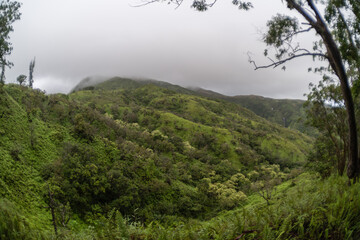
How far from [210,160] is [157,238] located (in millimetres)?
51214

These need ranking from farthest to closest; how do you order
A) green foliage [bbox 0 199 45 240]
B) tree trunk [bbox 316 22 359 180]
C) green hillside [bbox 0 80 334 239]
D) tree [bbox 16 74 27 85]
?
1. tree [bbox 16 74 27 85]
2. green hillside [bbox 0 80 334 239]
3. tree trunk [bbox 316 22 359 180]
4. green foliage [bbox 0 199 45 240]

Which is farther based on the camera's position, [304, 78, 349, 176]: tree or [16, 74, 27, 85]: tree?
[16, 74, 27, 85]: tree

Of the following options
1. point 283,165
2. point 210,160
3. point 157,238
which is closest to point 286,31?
point 157,238

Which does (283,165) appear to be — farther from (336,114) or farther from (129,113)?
(336,114)

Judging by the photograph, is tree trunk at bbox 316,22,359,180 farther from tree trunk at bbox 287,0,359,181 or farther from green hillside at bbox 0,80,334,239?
green hillside at bbox 0,80,334,239

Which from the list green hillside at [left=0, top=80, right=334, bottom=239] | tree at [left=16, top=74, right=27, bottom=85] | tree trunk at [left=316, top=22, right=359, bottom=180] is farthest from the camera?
tree at [left=16, top=74, right=27, bottom=85]

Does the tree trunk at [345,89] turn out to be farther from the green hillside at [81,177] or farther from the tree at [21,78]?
the tree at [21,78]

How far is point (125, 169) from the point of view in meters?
23.6

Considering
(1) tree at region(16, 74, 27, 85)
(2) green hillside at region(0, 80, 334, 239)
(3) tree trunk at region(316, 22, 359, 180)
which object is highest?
(1) tree at region(16, 74, 27, 85)

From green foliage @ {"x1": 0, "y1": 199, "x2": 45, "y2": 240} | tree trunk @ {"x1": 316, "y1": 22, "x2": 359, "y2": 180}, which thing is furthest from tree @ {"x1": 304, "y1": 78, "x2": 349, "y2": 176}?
green foliage @ {"x1": 0, "y1": 199, "x2": 45, "y2": 240}

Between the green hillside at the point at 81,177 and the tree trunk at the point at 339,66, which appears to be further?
the green hillside at the point at 81,177

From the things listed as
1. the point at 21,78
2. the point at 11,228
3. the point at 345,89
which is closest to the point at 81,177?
the point at 11,228

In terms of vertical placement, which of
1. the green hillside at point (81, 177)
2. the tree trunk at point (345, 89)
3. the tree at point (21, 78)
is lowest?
the green hillside at point (81, 177)

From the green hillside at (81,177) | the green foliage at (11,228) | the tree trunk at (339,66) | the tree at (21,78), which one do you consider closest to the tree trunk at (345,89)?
the tree trunk at (339,66)
